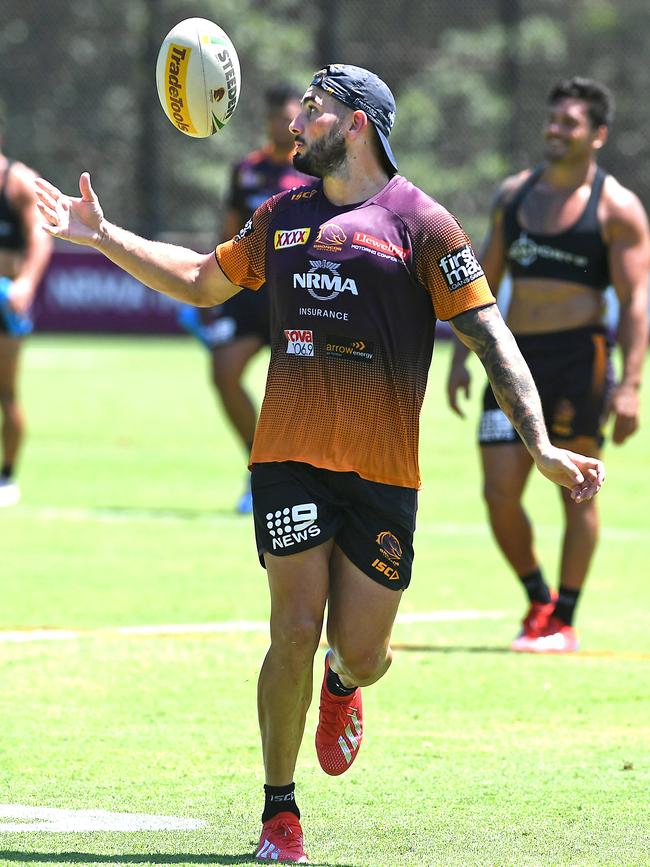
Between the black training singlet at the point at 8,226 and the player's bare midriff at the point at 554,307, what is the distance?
19.1ft

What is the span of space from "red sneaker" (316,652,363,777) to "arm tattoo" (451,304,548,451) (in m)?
1.15

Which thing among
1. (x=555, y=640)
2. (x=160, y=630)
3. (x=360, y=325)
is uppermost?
(x=360, y=325)

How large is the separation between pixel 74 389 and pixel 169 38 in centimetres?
1596

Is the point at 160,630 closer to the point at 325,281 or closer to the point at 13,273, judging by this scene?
the point at 325,281

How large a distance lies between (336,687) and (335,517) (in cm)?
75

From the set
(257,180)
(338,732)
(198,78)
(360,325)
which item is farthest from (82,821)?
(257,180)

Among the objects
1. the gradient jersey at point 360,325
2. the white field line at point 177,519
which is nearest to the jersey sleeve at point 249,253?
the gradient jersey at point 360,325

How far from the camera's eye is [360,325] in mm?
5371

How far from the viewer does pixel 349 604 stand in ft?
17.7

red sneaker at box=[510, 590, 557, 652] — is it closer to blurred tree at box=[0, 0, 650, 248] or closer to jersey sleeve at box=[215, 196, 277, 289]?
jersey sleeve at box=[215, 196, 277, 289]

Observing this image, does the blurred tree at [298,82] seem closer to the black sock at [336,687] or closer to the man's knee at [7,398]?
the man's knee at [7,398]

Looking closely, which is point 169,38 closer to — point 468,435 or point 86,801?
point 86,801

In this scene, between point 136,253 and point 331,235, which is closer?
point 331,235

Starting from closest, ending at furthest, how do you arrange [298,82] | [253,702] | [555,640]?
[253,702] → [555,640] → [298,82]
